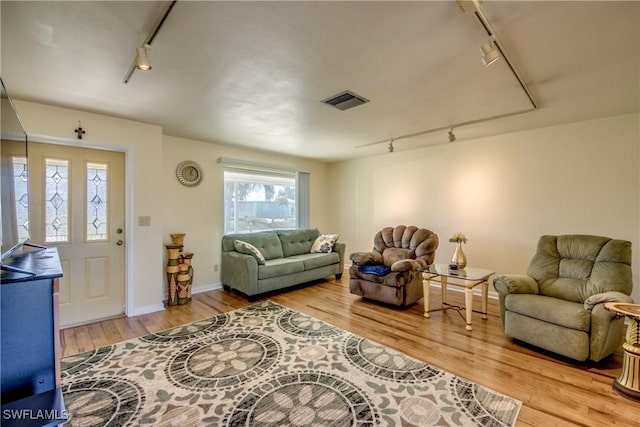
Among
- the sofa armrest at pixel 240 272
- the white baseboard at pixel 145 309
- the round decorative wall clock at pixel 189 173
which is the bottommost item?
the white baseboard at pixel 145 309

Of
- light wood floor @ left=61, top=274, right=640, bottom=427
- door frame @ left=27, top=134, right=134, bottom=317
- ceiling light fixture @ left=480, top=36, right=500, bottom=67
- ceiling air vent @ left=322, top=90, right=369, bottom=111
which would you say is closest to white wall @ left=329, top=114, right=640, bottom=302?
light wood floor @ left=61, top=274, right=640, bottom=427

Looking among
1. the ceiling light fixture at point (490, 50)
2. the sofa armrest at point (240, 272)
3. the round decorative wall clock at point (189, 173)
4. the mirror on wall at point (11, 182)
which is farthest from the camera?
the round decorative wall clock at point (189, 173)

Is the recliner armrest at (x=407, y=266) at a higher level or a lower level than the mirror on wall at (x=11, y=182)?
lower

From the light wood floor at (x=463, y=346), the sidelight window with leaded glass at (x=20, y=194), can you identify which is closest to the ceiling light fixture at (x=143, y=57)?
the sidelight window with leaded glass at (x=20, y=194)

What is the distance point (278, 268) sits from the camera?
4078 mm

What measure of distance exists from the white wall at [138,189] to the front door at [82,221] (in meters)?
0.13

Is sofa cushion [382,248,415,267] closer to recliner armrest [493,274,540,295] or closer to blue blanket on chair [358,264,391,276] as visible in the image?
blue blanket on chair [358,264,391,276]

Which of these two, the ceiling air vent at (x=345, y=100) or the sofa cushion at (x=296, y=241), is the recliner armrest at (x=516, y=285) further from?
the sofa cushion at (x=296, y=241)

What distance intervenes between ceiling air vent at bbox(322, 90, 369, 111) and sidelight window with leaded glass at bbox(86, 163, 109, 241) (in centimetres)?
278

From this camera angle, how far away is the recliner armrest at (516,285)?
2.71 meters

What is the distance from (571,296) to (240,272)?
3804 mm

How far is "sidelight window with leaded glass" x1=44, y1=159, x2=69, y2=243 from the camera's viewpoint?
2.96 m

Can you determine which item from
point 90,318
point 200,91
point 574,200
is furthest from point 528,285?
point 90,318

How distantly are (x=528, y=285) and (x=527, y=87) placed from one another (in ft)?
6.15
